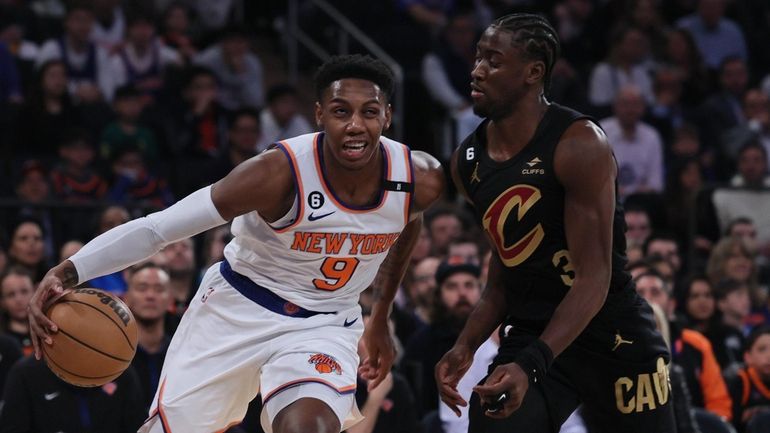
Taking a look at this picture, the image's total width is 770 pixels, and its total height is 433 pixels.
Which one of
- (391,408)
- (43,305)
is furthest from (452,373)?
(391,408)

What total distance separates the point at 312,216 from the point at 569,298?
115cm

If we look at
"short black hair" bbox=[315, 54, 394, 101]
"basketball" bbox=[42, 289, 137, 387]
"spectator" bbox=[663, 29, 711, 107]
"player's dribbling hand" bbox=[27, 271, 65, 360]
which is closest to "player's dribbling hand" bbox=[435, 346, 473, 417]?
"short black hair" bbox=[315, 54, 394, 101]

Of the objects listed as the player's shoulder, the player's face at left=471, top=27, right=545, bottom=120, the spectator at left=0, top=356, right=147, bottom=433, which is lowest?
the spectator at left=0, top=356, right=147, bottom=433

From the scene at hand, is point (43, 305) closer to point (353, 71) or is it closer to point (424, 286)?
point (353, 71)

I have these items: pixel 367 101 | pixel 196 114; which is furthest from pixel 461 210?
pixel 367 101

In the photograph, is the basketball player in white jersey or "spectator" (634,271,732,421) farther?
"spectator" (634,271,732,421)

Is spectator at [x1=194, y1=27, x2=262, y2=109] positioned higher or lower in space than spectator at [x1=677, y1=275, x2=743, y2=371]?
higher

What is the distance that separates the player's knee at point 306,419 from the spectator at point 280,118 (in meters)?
6.72

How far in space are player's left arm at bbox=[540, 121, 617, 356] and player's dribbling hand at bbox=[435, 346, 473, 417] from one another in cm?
49

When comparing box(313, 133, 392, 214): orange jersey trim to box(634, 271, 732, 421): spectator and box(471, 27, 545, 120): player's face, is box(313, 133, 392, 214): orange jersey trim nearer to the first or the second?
box(471, 27, 545, 120): player's face

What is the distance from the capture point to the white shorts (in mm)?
5176

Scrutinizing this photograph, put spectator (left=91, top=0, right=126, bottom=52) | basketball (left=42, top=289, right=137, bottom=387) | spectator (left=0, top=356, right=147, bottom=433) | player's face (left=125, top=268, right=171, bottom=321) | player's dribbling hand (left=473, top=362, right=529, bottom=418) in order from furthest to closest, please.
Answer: spectator (left=91, top=0, right=126, bottom=52)
player's face (left=125, top=268, right=171, bottom=321)
spectator (left=0, top=356, right=147, bottom=433)
basketball (left=42, top=289, right=137, bottom=387)
player's dribbling hand (left=473, top=362, right=529, bottom=418)

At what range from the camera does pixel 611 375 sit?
195 inches

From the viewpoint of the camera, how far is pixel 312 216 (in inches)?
205
